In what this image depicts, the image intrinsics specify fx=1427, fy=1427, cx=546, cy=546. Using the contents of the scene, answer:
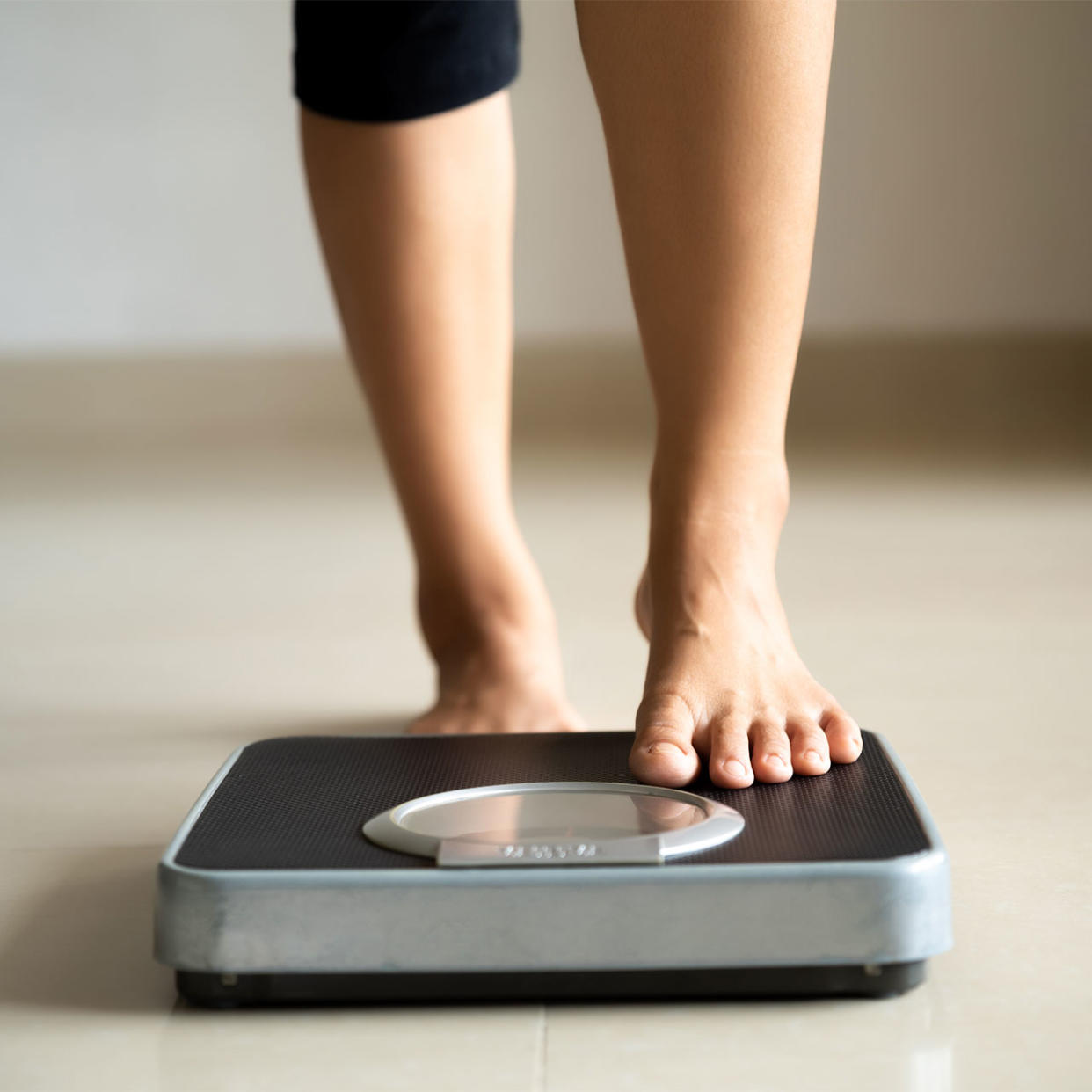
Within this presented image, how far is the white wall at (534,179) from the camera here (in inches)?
146

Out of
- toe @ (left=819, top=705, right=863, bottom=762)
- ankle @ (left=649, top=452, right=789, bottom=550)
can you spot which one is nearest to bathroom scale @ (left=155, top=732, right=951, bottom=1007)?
toe @ (left=819, top=705, right=863, bottom=762)

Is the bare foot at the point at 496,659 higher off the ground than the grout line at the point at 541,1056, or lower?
higher

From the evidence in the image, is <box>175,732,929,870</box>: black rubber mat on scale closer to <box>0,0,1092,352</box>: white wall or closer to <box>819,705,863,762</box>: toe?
<box>819,705,863,762</box>: toe

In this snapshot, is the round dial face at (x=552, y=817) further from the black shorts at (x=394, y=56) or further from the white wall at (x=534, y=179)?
the white wall at (x=534, y=179)

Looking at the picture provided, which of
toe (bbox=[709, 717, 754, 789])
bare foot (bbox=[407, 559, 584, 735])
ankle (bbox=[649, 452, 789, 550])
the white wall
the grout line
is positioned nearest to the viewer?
the grout line

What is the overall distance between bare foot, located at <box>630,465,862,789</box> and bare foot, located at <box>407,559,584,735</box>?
0.19 metres

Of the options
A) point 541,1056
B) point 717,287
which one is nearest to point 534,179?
point 717,287

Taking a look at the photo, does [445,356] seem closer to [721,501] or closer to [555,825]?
[721,501]

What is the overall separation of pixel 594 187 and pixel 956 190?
959 mm

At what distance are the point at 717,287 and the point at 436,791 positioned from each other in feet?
1.10

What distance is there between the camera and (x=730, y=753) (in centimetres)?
70

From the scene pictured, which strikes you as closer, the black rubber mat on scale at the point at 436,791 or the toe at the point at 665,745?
the black rubber mat on scale at the point at 436,791

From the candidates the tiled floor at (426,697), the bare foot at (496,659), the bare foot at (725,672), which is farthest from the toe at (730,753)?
the bare foot at (496,659)

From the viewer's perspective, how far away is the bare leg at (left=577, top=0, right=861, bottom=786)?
78 centimetres
